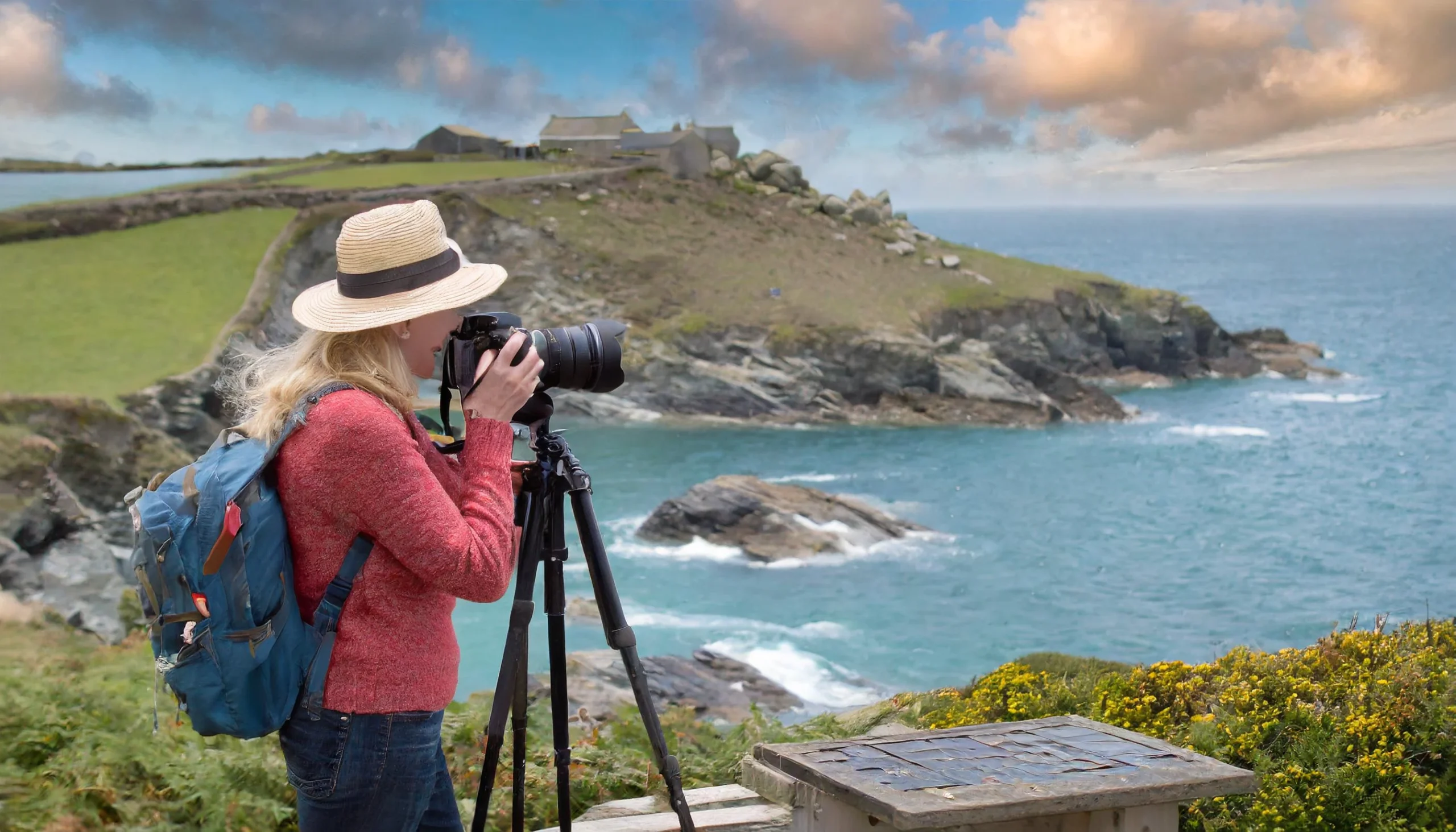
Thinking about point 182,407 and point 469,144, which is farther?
point 469,144

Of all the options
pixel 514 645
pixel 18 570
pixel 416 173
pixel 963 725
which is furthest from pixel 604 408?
pixel 514 645

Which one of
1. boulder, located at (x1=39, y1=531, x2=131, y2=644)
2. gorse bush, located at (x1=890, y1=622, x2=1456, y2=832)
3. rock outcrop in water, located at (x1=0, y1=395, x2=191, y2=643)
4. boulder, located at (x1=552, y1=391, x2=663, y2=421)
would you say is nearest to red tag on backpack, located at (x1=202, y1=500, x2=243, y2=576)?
gorse bush, located at (x1=890, y1=622, x2=1456, y2=832)

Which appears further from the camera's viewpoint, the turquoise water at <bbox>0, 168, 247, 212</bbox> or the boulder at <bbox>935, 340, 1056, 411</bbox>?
the boulder at <bbox>935, 340, 1056, 411</bbox>

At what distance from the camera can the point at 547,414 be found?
2504mm

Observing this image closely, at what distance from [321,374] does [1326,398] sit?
156 feet

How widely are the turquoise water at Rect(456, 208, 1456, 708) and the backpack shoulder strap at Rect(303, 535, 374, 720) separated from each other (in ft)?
33.2

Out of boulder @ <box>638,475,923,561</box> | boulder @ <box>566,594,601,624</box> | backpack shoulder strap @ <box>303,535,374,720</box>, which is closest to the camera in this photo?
backpack shoulder strap @ <box>303,535,374,720</box>

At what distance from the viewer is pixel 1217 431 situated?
3881 cm

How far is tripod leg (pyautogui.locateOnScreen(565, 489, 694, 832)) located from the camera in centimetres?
258

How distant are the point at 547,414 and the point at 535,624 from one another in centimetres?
1982

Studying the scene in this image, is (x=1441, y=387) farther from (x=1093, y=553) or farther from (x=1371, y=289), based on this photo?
(x=1093, y=553)

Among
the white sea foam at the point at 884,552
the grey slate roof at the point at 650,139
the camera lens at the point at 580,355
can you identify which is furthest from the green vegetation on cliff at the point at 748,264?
the camera lens at the point at 580,355

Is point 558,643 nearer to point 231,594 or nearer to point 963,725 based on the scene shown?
point 231,594

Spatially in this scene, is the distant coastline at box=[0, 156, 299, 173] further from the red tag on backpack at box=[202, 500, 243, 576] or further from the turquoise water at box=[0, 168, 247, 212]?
the red tag on backpack at box=[202, 500, 243, 576]
